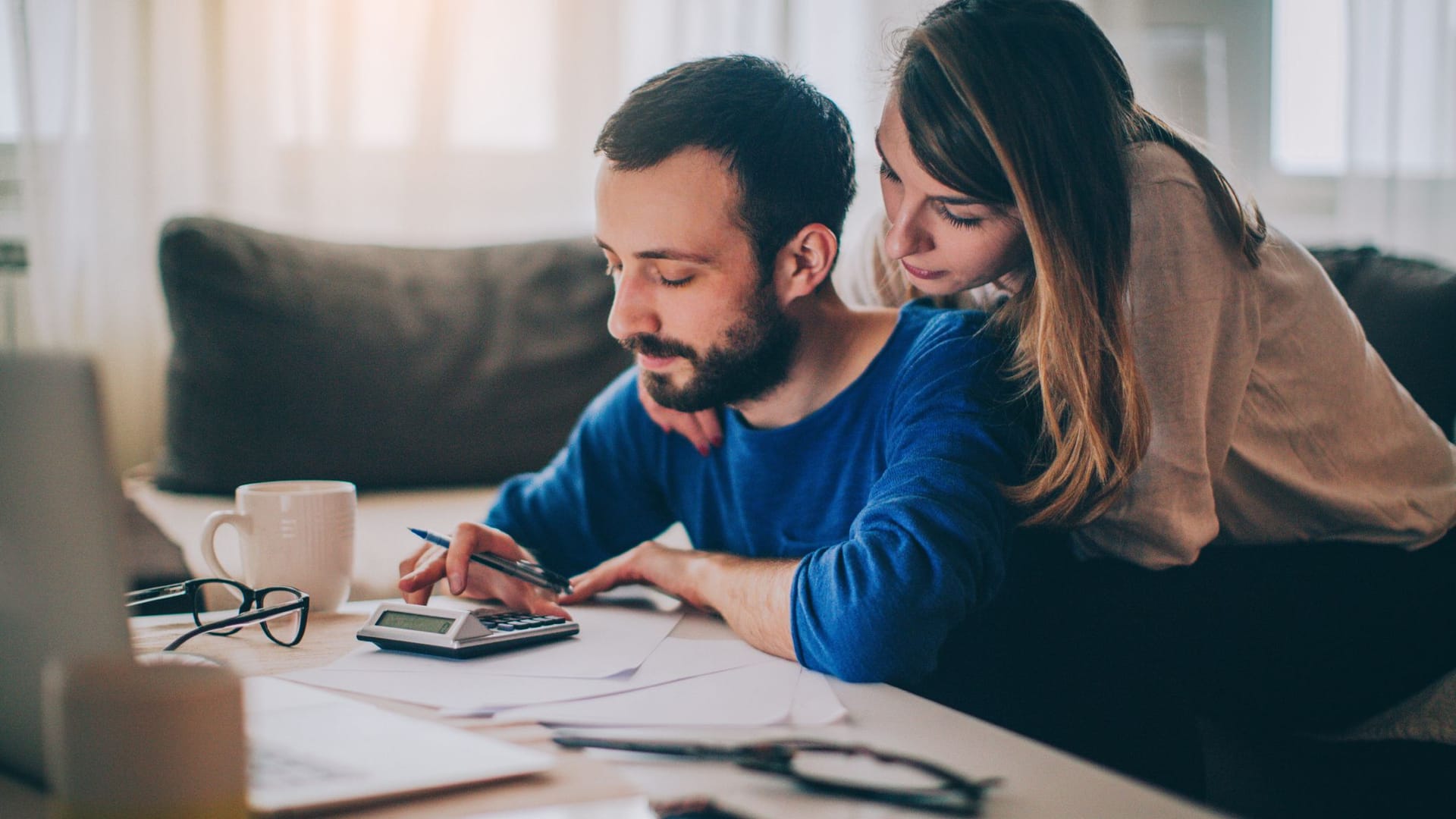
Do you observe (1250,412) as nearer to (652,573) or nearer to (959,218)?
(959,218)

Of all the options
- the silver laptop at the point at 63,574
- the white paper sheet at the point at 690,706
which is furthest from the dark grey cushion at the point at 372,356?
the silver laptop at the point at 63,574

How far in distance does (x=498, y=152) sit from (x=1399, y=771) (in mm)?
2062

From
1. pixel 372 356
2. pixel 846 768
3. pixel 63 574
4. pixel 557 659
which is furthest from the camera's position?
pixel 372 356

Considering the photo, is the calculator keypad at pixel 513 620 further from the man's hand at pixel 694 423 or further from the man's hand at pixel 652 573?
the man's hand at pixel 694 423

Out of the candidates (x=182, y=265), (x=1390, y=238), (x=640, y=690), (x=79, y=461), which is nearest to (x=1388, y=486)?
(x=640, y=690)

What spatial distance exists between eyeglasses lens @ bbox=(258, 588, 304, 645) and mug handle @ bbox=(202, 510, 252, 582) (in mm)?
62

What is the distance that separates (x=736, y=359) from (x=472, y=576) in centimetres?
35

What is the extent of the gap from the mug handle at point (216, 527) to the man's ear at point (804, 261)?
580mm

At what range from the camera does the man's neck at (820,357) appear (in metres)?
1.24

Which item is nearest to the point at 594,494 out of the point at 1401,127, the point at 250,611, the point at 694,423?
the point at 694,423

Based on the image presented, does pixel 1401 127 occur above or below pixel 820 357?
above

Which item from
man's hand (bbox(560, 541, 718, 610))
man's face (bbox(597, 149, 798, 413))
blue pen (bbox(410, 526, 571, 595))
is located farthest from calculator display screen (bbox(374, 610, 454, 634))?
man's face (bbox(597, 149, 798, 413))

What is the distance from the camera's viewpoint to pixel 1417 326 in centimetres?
164

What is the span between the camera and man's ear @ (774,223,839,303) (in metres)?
1.21
